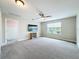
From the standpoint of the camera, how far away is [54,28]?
7211 millimetres

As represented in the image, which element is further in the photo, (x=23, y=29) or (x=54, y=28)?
(x=54, y=28)

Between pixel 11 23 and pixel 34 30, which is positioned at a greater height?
pixel 11 23

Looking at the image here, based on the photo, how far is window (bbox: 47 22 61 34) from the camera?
6675 millimetres

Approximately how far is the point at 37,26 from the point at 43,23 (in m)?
1.04

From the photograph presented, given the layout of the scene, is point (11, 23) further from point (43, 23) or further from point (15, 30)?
point (43, 23)

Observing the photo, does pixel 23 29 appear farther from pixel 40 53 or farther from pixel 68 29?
pixel 68 29

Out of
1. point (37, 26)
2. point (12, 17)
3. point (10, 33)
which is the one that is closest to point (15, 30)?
point (10, 33)

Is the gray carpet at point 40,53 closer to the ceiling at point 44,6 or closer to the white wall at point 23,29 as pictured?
the ceiling at point 44,6

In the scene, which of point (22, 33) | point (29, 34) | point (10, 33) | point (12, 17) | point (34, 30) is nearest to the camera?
point (12, 17)

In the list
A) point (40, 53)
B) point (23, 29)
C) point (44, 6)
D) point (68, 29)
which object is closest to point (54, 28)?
point (68, 29)

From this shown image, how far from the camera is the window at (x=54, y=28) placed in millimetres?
6675

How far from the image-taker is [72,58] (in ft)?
7.86

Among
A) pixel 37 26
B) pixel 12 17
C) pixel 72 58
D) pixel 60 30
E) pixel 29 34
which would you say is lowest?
pixel 72 58

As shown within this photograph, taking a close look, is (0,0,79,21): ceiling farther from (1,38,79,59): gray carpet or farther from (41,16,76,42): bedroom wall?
(1,38,79,59): gray carpet
